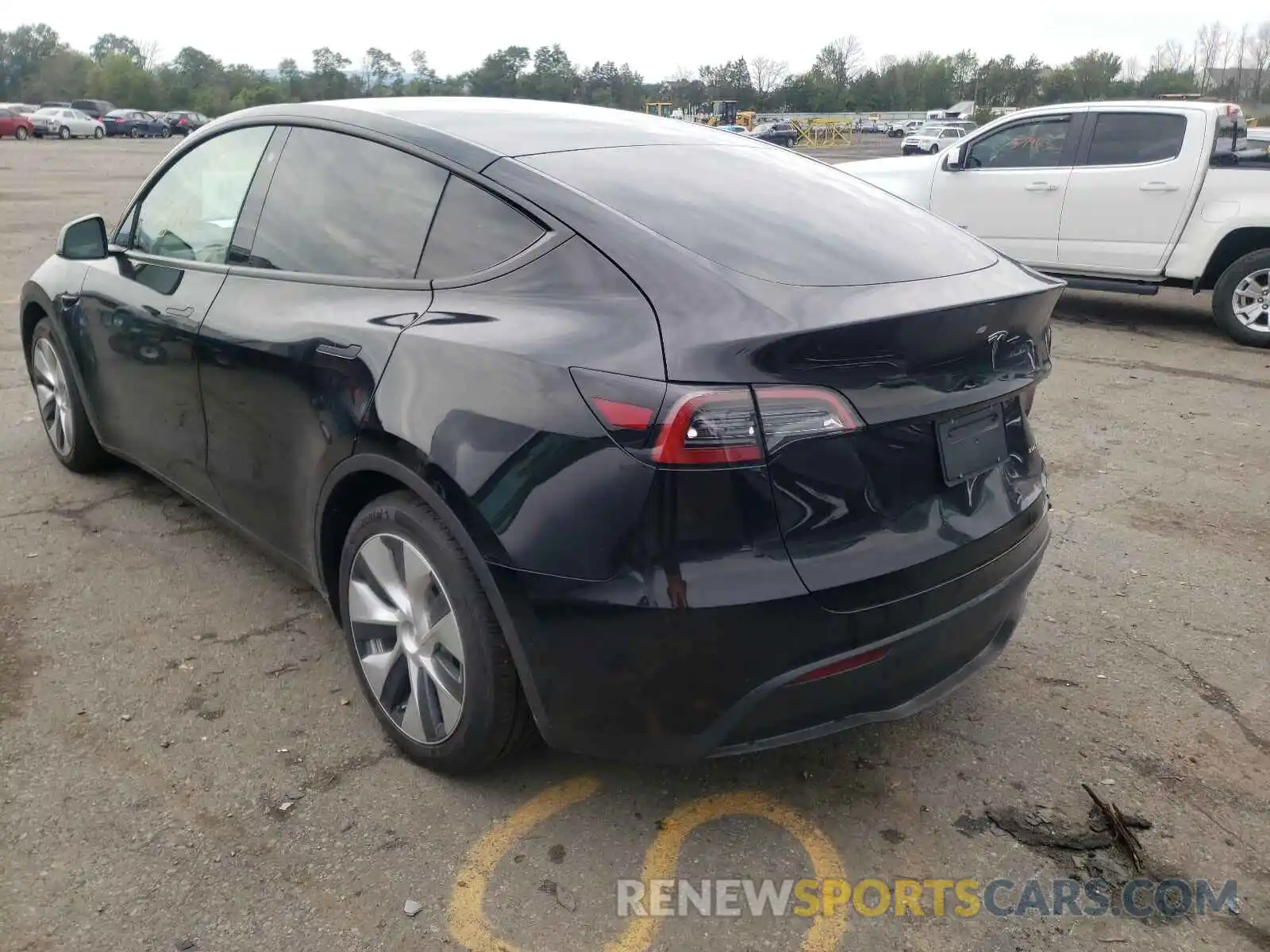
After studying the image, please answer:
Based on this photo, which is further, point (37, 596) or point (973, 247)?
point (37, 596)

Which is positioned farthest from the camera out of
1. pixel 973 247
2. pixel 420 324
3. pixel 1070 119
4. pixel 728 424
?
pixel 1070 119

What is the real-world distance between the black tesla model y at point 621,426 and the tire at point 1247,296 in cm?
616

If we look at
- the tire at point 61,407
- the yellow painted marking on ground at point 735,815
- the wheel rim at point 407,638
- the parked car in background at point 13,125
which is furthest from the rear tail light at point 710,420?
the parked car in background at point 13,125

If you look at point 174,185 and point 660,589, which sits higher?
point 174,185

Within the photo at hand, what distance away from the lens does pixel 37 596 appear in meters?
3.69

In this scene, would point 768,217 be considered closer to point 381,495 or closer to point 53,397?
point 381,495

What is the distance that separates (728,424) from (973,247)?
1.26 m

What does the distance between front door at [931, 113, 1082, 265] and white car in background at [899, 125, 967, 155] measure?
34.0 metres

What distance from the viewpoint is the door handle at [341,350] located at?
8.90 feet

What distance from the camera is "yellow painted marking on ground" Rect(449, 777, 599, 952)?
7.26 ft

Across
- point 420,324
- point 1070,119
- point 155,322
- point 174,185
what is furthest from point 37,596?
point 1070,119

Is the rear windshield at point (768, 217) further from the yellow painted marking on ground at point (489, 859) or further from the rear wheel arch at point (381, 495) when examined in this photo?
the yellow painted marking on ground at point (489, 859)

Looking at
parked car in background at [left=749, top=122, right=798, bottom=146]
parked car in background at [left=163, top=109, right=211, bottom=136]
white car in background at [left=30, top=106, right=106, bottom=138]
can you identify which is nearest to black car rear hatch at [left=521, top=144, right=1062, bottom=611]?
parked car in background at [left=749, top=122, right=798, bottom=146]

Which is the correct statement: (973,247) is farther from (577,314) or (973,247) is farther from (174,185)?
(174,185)
